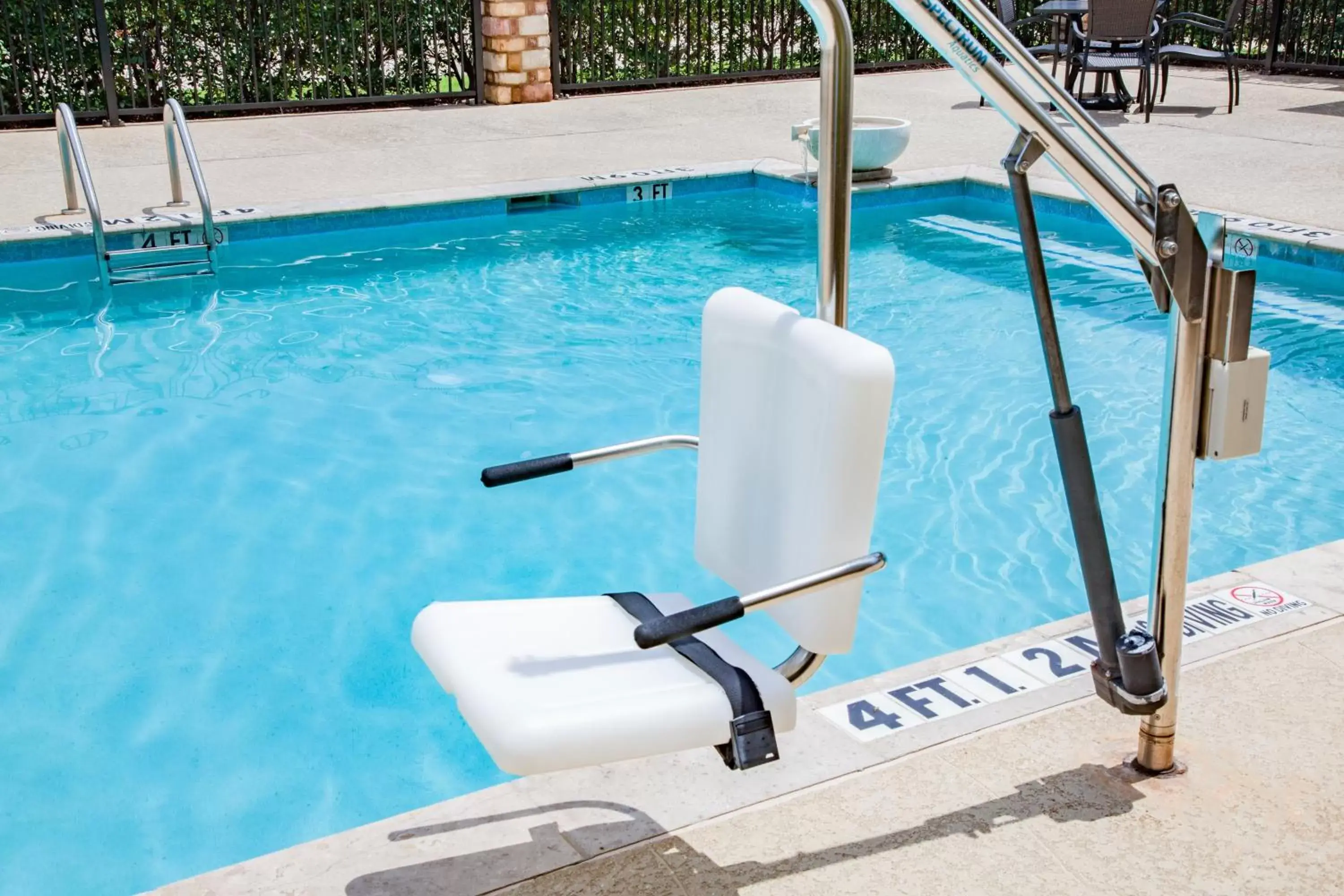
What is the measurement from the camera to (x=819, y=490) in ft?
6.23

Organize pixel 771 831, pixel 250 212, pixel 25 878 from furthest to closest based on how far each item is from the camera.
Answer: pixel 250 212, pixel 25 878, pixel 771 831

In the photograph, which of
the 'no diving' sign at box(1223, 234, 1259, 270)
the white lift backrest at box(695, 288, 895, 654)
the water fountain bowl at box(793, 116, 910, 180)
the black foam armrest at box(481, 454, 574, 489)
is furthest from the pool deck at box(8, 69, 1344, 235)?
the black foam armrest at box(481, 454, 574, 489)

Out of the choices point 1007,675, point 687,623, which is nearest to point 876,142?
point 1007,675

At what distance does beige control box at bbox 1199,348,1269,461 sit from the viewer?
196cm

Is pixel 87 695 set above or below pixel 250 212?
below

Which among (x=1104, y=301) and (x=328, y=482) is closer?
(x=328, y=482)

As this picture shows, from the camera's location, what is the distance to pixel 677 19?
480 inches

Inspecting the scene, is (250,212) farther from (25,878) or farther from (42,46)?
(25,878)

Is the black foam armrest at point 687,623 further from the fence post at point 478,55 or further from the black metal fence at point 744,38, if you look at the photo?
the black metal fence at point 744,38

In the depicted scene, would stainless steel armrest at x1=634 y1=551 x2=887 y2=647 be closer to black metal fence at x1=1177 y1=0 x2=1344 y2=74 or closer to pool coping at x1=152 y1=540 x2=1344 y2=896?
pool coping at x1=152 y1=540 x2=1344 y2=896

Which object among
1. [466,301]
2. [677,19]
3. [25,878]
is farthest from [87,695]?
[677,19]

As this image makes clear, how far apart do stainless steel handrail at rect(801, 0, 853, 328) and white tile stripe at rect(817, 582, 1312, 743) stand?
2.49ft

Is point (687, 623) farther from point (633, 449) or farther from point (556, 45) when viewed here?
point (556, 45)

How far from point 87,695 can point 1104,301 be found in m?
4.78
